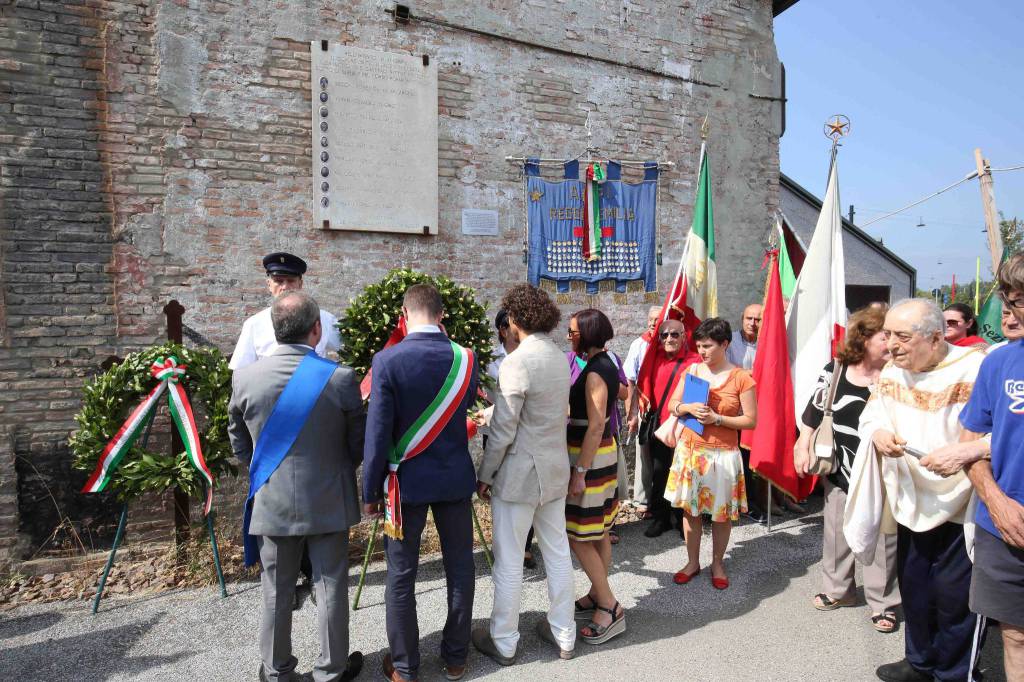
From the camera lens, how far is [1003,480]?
2627 mm

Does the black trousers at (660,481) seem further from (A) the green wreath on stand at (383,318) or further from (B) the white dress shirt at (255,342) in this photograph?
(B) the white dress shirt at (255,342)

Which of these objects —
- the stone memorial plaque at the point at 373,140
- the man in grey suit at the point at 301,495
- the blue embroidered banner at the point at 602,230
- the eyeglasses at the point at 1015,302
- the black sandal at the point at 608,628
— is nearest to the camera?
the eyeglasses at the point at 1015,302

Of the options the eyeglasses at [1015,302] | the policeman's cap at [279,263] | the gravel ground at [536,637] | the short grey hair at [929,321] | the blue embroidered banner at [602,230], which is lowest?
the gravel ground at [536,637]

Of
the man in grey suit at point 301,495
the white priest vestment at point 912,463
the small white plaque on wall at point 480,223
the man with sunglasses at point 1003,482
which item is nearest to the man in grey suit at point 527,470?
the man in grey suit at point 301,495

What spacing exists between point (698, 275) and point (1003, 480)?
4519 mm

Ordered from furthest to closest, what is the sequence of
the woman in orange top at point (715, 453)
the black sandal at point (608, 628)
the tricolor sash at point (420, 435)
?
the woman in orange top at point (715, 453) → the black sandal at point (608, 628) → the tricolor sash at point (420, 435)

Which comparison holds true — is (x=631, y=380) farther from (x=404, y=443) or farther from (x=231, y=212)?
(x=231, y=212)

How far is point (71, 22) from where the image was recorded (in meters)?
5.33

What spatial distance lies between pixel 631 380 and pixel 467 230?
2.26 m

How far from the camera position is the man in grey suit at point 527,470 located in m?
3.60

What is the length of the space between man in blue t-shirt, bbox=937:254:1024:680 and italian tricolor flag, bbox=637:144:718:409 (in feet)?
12.1

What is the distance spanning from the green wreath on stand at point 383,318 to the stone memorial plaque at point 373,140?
6.16ft

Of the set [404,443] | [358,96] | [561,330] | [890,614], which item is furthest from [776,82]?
[404,443]

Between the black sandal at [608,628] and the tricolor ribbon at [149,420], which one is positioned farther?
the tricolor ribbon at [149,420]
